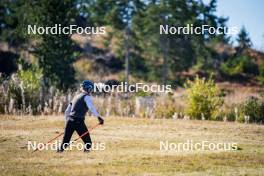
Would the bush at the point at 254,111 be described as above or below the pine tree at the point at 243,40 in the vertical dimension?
below

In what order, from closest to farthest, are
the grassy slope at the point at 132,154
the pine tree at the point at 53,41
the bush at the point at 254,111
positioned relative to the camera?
the grassy slope at the point at 132,154 < the bush at the point at 254,111 < the pine tree at the point at 53,41

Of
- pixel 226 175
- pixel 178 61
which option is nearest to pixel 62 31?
pixel 226 175

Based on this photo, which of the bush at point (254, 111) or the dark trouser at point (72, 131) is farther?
the bush at point (254, 111)

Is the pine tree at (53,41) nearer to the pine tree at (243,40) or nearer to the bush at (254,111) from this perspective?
the bush at (254,111)

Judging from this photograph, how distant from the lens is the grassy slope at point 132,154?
1212cm

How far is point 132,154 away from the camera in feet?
46.4

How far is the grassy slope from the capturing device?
12.1m

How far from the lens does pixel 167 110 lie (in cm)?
2702

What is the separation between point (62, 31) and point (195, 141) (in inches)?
607

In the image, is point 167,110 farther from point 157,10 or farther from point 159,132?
point 157,10
